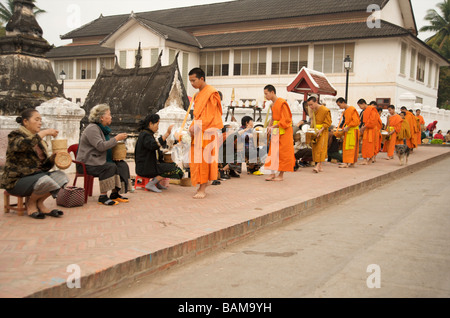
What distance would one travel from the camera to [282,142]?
387 inches

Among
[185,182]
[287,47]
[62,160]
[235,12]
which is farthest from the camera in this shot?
[235,12]

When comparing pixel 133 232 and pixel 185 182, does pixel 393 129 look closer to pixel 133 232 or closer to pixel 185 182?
pixel 185 182

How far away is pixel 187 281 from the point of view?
4.21 meters

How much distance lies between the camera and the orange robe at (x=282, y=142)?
31.6 ft

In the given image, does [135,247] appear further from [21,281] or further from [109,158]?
[109,158]

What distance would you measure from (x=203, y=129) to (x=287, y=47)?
83.1 feet

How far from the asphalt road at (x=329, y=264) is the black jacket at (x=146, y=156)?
2468mm

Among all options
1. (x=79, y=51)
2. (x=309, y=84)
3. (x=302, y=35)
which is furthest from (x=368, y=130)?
(x=79, y=51)

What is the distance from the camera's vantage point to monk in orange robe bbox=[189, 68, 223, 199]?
7.27m

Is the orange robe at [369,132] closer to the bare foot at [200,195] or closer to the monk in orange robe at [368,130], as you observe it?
the monk in orange robe at [368,130]

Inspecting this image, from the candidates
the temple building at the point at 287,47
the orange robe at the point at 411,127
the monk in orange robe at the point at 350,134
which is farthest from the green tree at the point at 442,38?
the monk in orange robe at the point at 350,134
